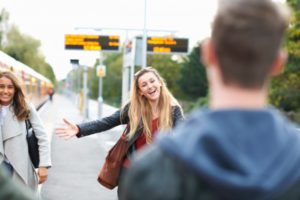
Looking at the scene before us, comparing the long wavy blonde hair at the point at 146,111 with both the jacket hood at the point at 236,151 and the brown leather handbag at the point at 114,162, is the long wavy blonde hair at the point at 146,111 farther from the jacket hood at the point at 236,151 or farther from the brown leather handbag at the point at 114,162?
the jacket hood at the point at 236,151

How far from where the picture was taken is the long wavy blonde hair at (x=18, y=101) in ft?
12.9

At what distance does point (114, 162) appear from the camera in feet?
12.6

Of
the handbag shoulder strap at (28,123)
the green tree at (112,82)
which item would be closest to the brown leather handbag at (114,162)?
the handbag shoulder strap at (28,123)

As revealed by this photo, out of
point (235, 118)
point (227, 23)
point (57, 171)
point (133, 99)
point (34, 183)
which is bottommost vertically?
point (57, 171)

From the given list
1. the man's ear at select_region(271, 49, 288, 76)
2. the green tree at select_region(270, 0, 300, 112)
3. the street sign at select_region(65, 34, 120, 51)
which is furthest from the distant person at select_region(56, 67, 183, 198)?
the green tree at select_region(270, 0, 300, 112)

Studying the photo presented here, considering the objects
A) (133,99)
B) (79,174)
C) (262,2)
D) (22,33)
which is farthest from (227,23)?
(22,33)

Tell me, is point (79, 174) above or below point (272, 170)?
below

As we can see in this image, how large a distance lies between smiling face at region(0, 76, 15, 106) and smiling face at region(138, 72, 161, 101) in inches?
36.5

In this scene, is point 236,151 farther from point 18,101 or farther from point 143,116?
point 18,101

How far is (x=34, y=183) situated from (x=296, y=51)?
30966mm

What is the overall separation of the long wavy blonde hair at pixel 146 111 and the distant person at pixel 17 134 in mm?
692

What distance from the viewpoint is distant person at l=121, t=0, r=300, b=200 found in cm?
118

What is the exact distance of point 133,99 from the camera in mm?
4039

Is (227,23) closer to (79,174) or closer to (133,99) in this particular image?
(133,99)
